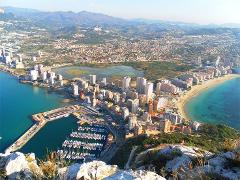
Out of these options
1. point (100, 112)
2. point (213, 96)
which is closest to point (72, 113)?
point (100, 112)

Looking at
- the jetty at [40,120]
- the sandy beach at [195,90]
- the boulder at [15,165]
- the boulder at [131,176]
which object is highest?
the boulder at [131,176]

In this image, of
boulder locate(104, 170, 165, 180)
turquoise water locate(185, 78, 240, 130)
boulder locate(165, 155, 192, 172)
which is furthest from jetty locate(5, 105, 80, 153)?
boulder locate(104, 170, 165, 180)

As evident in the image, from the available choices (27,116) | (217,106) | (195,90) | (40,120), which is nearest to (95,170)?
(40,120)

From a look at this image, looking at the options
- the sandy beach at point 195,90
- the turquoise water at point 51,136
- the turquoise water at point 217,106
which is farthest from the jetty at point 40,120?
the turquoise water at point 217,106

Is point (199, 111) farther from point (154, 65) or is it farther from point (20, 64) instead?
point (20, 64)

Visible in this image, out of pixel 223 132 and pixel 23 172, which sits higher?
pixel 23 172

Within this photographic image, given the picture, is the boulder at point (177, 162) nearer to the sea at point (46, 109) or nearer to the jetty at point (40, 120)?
the sea at point (46, 109)
